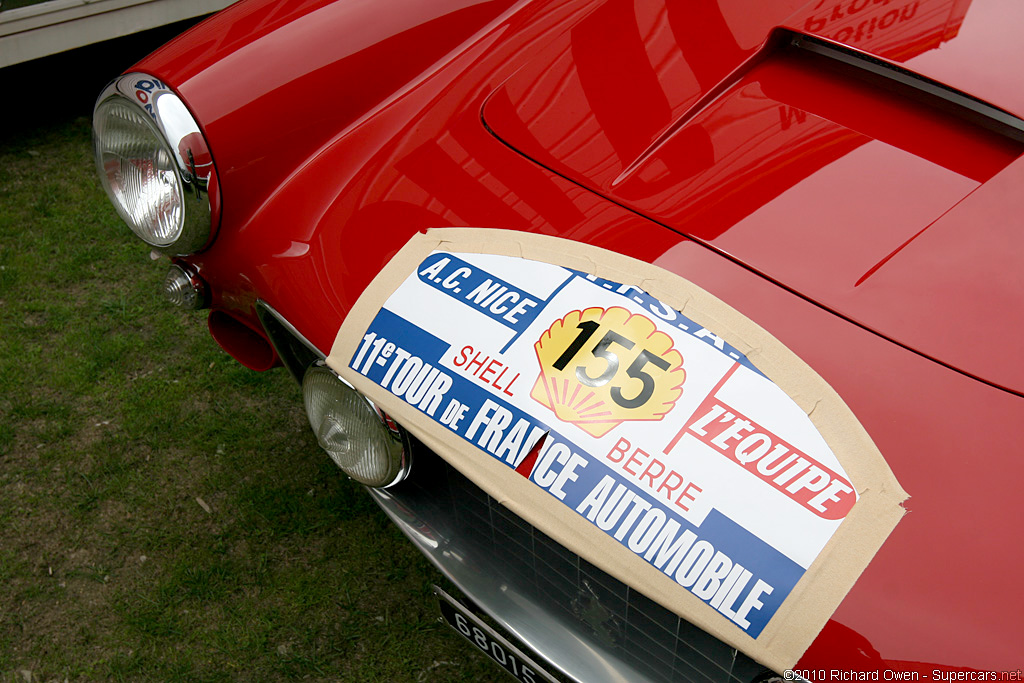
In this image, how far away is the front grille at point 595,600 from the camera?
106cm

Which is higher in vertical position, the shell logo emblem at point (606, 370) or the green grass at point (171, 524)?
the shell logo emblem at point (606, 370)

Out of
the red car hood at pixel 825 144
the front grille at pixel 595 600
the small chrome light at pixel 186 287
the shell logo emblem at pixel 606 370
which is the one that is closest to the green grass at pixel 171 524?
the front grille at pixel 595 600

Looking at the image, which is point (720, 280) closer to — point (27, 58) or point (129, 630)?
point (129, 630)

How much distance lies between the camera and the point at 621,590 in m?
1.10

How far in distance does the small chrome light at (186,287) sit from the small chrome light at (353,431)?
1.03 ft

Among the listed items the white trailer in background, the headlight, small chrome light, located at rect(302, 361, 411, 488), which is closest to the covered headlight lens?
the headlight

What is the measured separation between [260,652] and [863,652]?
122 cm

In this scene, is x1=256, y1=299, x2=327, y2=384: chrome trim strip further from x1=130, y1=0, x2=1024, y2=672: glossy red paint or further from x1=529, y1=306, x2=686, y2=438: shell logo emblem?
x1=529, y1=306, x2=686, y2=438: shell logo emblem

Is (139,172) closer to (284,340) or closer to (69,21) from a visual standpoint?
(284,340)

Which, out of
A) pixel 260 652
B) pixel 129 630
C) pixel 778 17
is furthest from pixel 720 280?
pixel 129 630

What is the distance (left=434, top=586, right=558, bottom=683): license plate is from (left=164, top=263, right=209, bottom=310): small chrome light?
0.69m

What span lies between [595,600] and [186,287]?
0.93 metres

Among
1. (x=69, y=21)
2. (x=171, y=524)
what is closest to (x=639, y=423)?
(x=171, y=524)

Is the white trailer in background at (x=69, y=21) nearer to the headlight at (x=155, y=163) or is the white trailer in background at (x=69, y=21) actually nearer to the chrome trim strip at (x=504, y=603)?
the headlight at (x=155, y=163)
